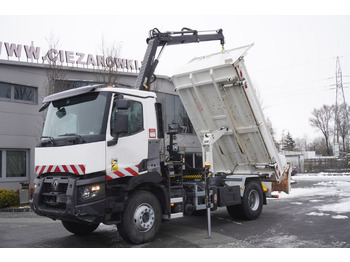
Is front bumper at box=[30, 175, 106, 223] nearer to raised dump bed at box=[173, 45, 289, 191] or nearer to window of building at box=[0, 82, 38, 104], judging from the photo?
raised dump bed at box=[173, 45, 289, 191]

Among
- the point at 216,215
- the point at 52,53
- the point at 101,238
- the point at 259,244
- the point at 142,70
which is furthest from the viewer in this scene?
the point at 52,53

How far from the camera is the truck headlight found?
5869 mm

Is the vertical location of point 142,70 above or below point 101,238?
above

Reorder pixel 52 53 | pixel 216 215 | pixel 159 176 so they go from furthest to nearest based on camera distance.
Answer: pixel 52 53 < pixel 216 215 < pixel 159 176

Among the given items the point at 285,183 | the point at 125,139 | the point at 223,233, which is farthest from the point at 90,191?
the point at 285,183

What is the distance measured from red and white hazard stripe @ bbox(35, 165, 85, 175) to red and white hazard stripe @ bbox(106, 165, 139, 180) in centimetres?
48

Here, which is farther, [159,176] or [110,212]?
[159,176]

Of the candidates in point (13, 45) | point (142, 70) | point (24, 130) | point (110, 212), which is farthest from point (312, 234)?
point (13, 45)

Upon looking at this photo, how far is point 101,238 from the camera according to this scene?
7504 mm

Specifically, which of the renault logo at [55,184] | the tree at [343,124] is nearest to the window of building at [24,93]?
the renault logo at [55,184]

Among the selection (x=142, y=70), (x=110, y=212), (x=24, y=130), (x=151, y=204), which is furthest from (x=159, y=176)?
(x=24, y=130)

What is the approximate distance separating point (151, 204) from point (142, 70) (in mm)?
3307

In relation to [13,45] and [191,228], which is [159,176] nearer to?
[191,228]

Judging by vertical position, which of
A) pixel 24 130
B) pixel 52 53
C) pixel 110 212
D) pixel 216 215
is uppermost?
pixel 52 53
